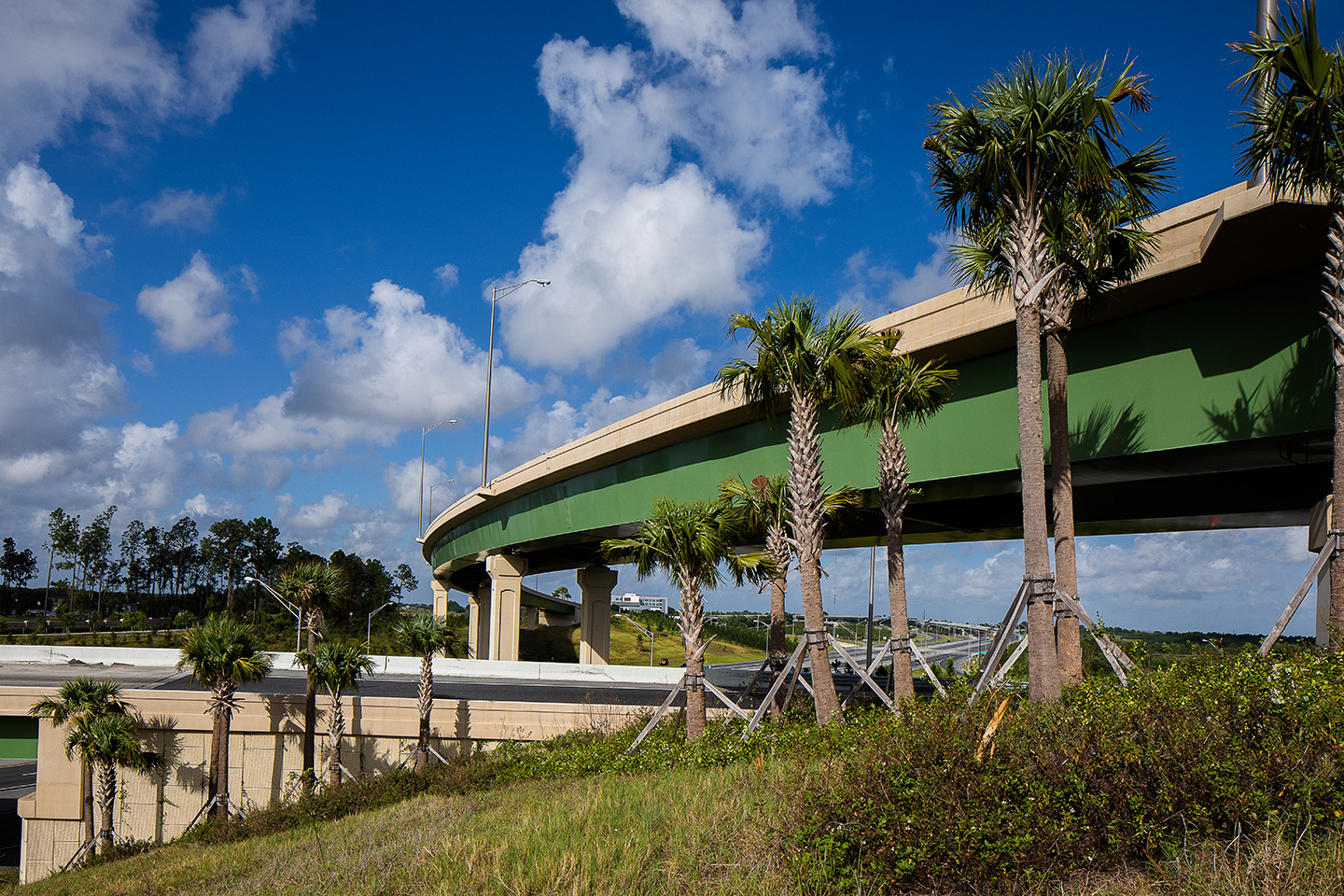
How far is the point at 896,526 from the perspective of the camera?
52.4 feet

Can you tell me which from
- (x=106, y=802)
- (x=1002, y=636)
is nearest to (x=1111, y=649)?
(x=1002, y=636)

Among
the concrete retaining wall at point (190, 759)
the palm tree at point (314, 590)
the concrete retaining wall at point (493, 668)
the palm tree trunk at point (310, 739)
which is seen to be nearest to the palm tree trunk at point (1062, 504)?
the concrete retaining wall at point (190, 759)

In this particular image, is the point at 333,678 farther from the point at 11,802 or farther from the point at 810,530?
the point at 11,802

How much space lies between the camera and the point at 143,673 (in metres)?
35.6

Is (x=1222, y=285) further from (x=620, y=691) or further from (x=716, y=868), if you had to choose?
(x=620, y=691)

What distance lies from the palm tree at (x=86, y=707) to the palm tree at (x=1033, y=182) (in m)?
23.3

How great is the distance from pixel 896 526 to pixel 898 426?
1.91 m

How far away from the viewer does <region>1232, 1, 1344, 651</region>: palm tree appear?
9.13 metres

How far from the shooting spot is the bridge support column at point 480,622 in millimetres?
57625

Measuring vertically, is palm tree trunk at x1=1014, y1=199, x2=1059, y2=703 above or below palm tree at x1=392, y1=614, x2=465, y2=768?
above

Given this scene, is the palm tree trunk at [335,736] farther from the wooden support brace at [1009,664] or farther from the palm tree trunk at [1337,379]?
the palm tree trunk at [1337,379]

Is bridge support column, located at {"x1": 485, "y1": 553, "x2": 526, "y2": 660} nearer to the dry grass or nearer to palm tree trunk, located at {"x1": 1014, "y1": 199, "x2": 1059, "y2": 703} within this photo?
the dry grass

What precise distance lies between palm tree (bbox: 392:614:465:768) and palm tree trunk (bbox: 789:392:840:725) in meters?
11.7

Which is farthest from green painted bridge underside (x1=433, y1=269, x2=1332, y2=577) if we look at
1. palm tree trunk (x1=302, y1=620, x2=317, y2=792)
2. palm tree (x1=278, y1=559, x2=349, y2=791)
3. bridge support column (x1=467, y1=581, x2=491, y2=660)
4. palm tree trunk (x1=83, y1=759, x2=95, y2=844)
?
bridge support column (x1=467, y1=581, x2=491, y2=660)
